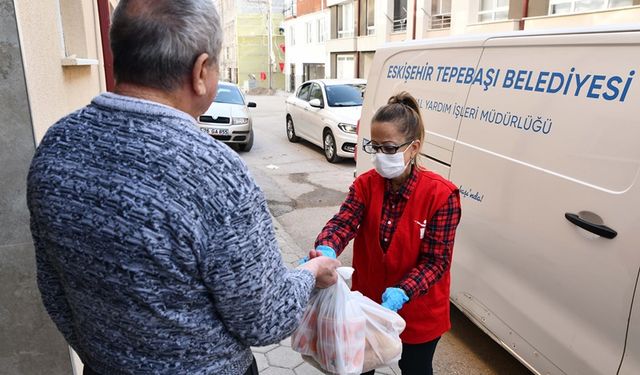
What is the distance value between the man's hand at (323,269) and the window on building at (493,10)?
18.0 metres

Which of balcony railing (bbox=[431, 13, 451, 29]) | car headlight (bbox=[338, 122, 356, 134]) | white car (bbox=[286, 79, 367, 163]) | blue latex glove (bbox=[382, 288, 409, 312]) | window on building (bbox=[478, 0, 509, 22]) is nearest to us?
blue latex glove (bbox=[382, 288, 409, 312])

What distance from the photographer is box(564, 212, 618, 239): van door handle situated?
216cm

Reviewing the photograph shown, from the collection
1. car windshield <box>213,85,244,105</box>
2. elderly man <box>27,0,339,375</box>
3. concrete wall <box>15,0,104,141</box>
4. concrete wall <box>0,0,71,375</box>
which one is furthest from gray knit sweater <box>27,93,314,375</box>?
car windshield <box>213,85,244,105</box>

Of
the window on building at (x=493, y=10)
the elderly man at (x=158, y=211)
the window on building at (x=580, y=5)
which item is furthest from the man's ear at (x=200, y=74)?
the window on building at (x=493, y=10)

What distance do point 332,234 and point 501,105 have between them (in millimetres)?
1455

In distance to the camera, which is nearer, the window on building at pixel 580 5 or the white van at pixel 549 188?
the white van at pixel 549 188

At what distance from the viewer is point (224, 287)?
1.08m

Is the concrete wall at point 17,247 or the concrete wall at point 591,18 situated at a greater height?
the concrete wall at point 591,18

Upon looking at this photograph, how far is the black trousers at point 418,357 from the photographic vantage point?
7.20 feet

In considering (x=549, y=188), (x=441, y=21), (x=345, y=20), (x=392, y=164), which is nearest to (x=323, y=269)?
(x=392, y=164)

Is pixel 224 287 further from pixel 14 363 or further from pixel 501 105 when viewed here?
pixel 501 105

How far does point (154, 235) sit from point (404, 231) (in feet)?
4.05

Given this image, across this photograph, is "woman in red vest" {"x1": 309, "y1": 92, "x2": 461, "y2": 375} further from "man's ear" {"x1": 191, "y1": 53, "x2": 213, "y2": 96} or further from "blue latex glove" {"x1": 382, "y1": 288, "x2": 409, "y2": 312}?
"man's ear" {"x1": 191, "y1": 53, "x2": 213, "y2": 96}

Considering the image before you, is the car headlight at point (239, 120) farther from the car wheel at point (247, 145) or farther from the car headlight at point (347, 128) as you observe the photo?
the car headlight at point (347, 128)
